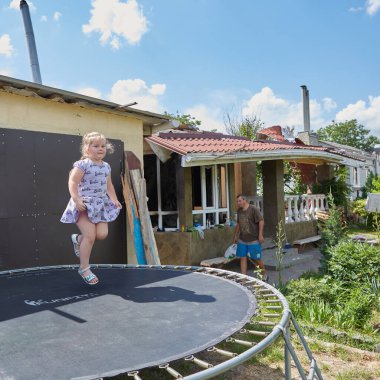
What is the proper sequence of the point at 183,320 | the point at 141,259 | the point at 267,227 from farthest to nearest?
the point at 267,227
the point at 141,259
the point at 183,320

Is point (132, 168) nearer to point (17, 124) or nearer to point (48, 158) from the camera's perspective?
point (48, 158)

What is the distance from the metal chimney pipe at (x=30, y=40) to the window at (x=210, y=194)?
5264 mm

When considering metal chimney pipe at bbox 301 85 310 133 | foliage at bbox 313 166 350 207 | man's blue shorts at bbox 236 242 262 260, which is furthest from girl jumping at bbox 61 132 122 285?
metal chimney pipe at bbox 301 85 310 133

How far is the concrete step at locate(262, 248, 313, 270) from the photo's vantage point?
783 cm

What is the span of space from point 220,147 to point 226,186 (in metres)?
1.46

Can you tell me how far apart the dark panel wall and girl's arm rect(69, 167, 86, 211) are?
1.60 meters

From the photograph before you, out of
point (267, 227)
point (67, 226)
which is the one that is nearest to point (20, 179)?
point (67, 226)

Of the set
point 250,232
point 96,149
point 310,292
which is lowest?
point 310,292

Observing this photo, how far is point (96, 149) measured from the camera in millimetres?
2998

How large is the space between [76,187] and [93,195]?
0.19 m

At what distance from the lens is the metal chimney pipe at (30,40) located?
10.4 metres

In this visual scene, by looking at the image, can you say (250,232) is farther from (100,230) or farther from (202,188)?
(100,230)

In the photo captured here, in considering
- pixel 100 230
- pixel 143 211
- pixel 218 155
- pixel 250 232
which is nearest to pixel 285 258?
pixel 250 232

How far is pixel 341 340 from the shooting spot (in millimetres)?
3695
